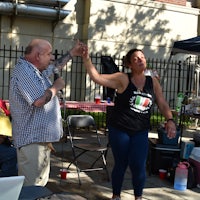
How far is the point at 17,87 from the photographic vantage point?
3.38 m

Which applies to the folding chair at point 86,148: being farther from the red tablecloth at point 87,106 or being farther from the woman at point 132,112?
the woman at point 132,112

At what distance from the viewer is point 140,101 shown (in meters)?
4.37

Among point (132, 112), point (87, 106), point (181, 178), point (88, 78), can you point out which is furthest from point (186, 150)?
point (88, 78)

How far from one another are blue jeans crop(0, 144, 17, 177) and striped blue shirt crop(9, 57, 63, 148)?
43.7 inches

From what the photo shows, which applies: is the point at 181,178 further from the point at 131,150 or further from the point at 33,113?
the point at 33,113

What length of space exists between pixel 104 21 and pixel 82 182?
890 cm

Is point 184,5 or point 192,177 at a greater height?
point 184,5

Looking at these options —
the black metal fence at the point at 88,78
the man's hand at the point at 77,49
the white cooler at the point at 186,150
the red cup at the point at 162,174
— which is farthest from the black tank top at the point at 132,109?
the black metal fence at the point at 88,78

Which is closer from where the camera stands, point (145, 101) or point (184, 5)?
point (145, 101)

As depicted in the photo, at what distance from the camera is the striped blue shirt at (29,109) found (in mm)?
3355

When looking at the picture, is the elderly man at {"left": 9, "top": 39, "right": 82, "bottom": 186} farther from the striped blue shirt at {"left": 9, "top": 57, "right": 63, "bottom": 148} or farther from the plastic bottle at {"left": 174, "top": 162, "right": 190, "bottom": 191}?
the plastic bottle at {"left": 174, "top": 162, "right": 190, "bottom": 191}

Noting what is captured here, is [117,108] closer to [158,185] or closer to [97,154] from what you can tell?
[158,185]

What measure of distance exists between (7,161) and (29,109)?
1357 mm

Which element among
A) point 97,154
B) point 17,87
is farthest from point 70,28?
point 17,87
